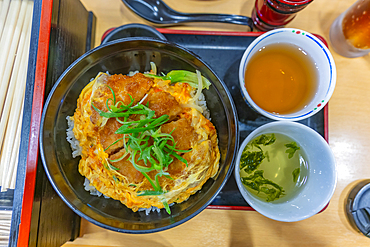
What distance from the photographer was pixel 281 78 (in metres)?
1.62

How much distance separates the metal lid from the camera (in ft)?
5.54

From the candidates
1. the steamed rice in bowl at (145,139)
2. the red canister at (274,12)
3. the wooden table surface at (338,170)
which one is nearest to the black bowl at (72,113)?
the steamed rice in bowl at (145,139)

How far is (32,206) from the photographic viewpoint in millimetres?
1270

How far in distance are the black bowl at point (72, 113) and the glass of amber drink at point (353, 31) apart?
1122 millimetres

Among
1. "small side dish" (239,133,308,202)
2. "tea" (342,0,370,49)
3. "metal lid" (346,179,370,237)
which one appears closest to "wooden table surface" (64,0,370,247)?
"metal lid" (346,179,370,237)

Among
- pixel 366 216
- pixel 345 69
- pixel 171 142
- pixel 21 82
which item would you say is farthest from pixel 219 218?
pixel 21 82

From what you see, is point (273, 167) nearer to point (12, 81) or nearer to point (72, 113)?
point (72, 113)

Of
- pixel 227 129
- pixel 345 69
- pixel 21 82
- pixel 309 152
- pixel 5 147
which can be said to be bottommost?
pixel 5 147

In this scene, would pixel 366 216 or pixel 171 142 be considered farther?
pixel 366 216

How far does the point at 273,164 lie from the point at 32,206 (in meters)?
1.54

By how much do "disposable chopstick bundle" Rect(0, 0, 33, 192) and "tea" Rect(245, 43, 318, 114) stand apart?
1569 millimetres

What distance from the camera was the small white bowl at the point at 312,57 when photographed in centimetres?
141

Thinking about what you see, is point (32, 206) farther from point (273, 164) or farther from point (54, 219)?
point (273, 164)

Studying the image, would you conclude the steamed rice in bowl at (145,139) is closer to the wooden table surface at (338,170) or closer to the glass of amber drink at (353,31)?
the wooden table surface at (338,170)
